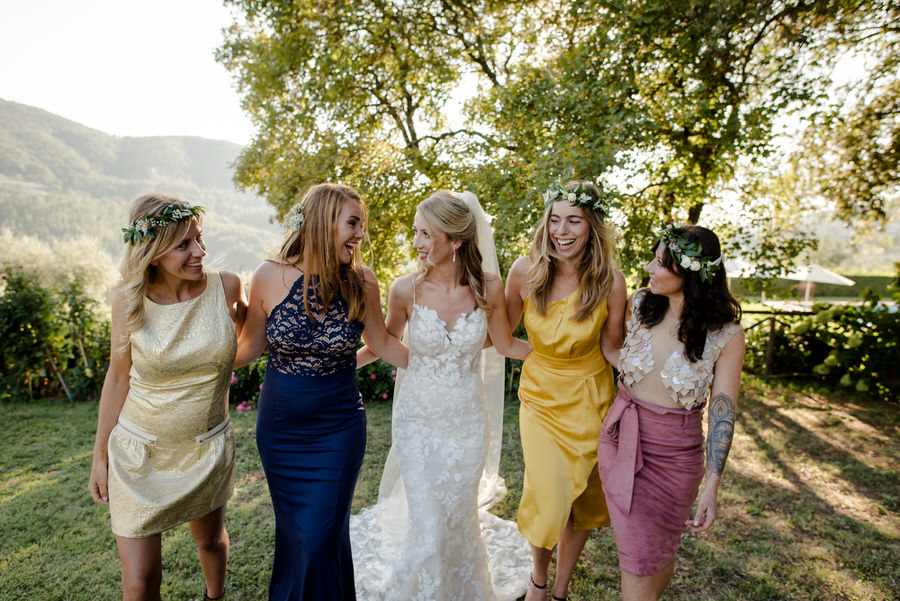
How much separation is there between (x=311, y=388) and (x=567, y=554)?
1914 millimetres

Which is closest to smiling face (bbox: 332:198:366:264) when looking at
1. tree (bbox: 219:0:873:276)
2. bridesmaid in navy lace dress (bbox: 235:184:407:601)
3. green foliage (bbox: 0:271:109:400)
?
bridesmaid in navy lace dress (bbox: 235:184:407:601)

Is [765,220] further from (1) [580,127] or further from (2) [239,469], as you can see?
(2) [239,469]

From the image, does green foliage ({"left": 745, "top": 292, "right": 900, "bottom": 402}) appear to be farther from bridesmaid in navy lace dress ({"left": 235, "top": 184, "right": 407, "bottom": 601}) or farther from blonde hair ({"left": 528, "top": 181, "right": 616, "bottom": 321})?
bridesmaid in navy lace dress ({"left": 235, "top": 184, "right": 407, "bottom": 601})

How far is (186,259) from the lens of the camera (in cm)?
242

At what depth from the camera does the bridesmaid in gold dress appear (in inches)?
92.4

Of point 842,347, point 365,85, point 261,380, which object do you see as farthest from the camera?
point 365,85

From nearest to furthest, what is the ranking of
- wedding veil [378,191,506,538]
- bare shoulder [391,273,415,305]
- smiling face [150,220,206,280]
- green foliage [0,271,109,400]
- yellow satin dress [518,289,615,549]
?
smiling face [150,220,206,280]
yellow satin dress [518,289,615,549]
bare shoulder [391,273,415,305]
wedding veil [378,191,506,538]
green foliage [0,271,109,400]

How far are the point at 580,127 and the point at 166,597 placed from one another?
21.8 ft

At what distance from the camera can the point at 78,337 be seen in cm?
734

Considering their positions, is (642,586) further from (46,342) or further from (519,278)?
(46,342)

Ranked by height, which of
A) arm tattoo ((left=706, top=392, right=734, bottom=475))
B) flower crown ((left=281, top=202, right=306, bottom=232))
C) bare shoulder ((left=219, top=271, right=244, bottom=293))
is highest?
flower crown ((left=281, top=202, right=306, bottom=232))

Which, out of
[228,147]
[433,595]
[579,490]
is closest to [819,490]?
[579,490]

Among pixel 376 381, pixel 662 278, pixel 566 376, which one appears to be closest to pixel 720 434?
pixel 662 278

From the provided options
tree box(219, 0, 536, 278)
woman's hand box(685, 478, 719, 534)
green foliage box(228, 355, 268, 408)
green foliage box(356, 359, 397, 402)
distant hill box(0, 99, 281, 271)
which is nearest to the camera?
woman's hand box(685, 478, 719, 534)
